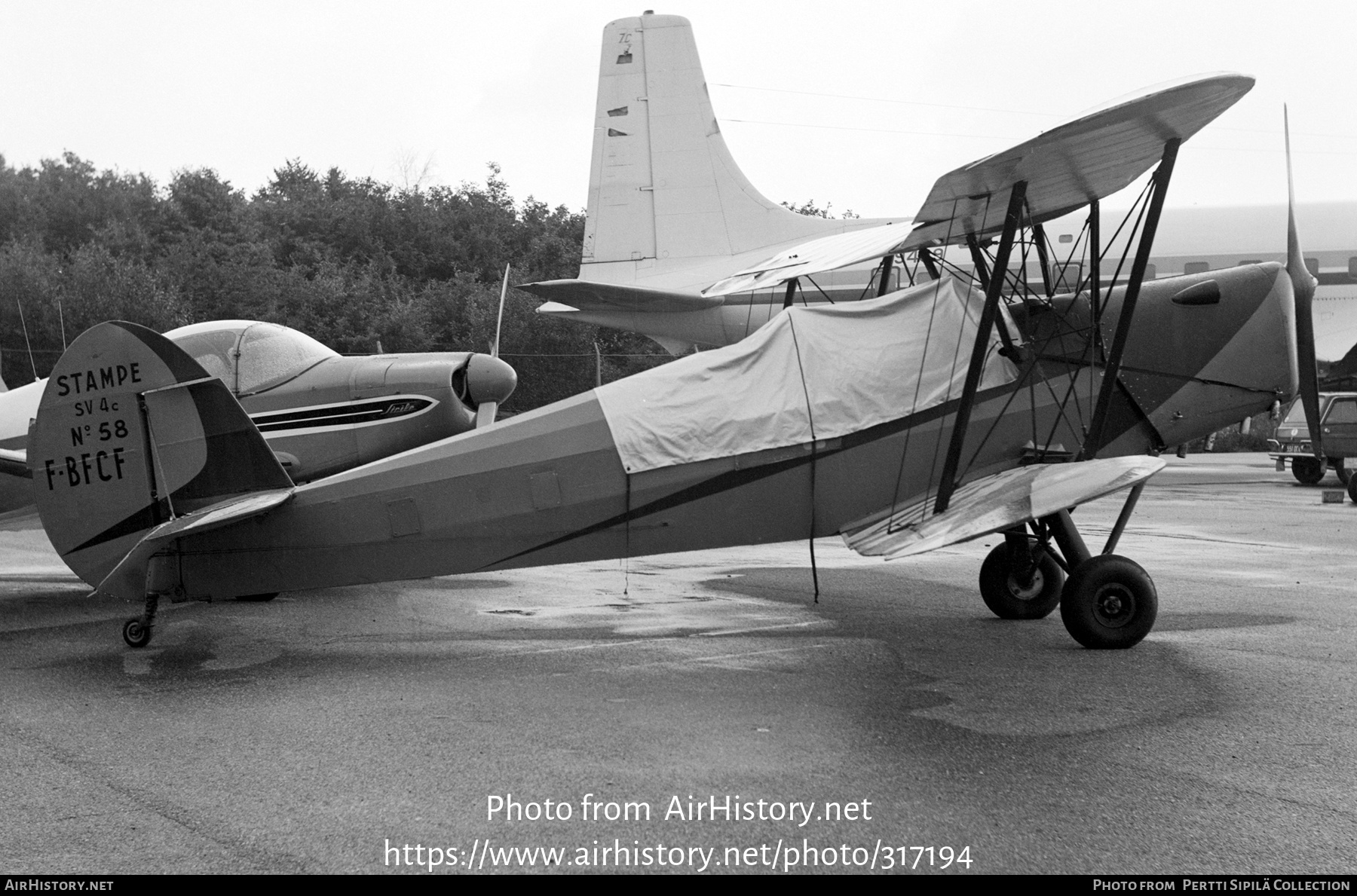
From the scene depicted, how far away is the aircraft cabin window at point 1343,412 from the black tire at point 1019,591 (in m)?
17.4

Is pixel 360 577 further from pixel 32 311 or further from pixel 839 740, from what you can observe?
pixel 32 311

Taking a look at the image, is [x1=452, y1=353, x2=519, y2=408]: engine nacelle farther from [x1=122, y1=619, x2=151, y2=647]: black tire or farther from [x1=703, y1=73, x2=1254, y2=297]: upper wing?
[x1=122, y1=619, x2=151, y2=647]: black tire

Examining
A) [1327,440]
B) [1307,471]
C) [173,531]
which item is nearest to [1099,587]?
[173,531]

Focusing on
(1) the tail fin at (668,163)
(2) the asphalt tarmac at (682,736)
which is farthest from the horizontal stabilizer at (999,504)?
(1) the tail fin at (668,163)

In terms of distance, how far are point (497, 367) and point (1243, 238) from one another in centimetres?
1890

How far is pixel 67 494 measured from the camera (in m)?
7.21

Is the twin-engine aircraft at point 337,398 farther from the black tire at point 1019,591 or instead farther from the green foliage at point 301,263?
the green foliage at point 301,263

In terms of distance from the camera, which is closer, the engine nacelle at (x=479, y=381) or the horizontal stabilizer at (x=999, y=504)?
the horizontal stabilizer at (x=999, y=504)

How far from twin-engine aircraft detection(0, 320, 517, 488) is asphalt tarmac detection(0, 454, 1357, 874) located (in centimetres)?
144

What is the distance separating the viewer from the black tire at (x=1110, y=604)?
693 centimetres

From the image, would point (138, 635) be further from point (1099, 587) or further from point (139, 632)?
point (1099, 587)

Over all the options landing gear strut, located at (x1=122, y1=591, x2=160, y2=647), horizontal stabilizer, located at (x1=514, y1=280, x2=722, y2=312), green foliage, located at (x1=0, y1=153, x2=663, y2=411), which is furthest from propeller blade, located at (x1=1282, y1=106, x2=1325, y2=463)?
green foliage, located at (x1=0, y1=153, x2=663, y2=411)

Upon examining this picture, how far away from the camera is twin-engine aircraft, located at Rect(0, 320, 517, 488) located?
10.2 m
